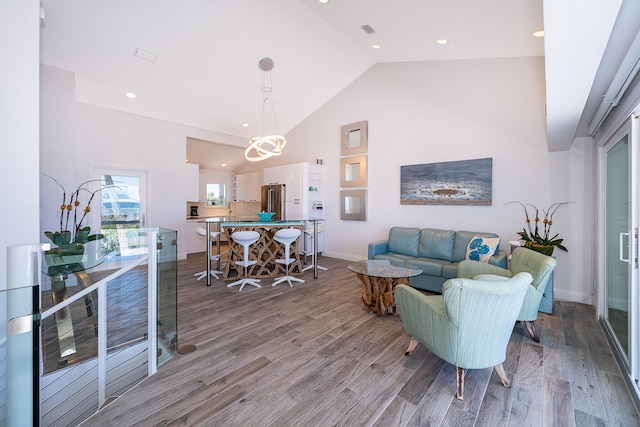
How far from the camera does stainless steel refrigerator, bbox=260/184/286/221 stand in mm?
7105

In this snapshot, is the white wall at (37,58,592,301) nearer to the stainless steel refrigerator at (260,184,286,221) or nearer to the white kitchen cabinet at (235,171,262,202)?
the stainless steel refrigerator at (260,184,286,221)

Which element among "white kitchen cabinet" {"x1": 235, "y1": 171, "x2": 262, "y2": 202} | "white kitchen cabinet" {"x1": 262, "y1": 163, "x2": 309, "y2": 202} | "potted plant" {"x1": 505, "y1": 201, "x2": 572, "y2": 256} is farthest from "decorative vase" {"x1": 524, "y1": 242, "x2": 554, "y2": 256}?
"white kitchen cabinet" {"x1": 235, "y1": 171, "x2": 262, "y2": 202}

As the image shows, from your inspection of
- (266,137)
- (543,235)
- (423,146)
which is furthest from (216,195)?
(543,235)

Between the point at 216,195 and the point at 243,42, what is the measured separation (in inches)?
245

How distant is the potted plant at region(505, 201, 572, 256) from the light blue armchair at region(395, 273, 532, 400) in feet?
7.24

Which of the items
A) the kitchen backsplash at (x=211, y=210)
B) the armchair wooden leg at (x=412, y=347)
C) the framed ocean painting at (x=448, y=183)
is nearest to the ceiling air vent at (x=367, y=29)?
the framed ocean painting at (x=448, y=183)

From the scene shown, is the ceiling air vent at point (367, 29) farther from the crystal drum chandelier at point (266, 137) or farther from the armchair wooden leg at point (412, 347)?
the armchair wooden leg at point (412, 347)

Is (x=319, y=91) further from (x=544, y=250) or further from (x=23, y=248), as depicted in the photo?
(x=23, y=248)

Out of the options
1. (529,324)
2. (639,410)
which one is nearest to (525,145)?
(529,324)

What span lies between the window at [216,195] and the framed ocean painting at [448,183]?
6765mm

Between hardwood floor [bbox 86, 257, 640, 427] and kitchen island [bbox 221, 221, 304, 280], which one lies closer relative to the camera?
hardwood floor [bbox 86, 257, 640, 427]

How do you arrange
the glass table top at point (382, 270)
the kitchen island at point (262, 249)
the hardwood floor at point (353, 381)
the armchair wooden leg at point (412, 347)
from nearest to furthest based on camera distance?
the hardwood floor at point (353, 381)
the armchair wooden leg at point (412, 347)
the glass table top at point (382, 270)
the kitchen island at point (262, 249)

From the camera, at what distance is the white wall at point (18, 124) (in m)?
2.21

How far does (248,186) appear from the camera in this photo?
363 inches
